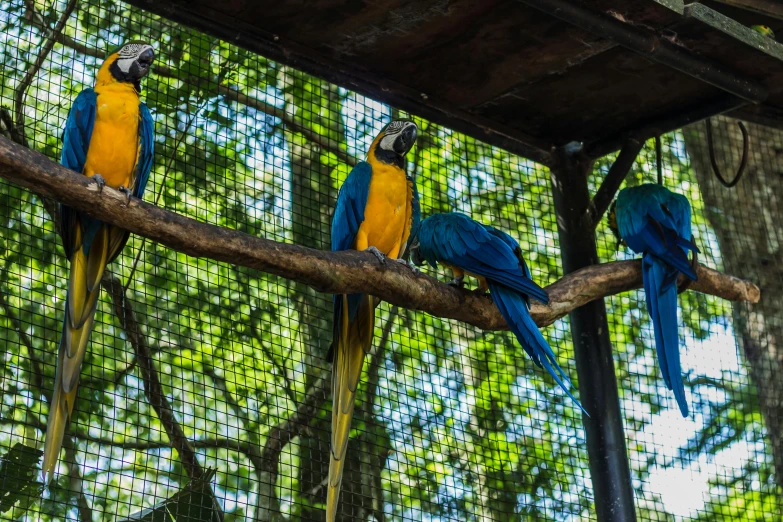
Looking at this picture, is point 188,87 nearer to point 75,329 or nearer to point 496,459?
point 75,329

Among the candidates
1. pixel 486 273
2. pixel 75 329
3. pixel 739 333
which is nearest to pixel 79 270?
pixel 75 329

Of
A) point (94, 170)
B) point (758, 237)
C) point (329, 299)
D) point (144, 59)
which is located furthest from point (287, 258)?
point (758, 237)

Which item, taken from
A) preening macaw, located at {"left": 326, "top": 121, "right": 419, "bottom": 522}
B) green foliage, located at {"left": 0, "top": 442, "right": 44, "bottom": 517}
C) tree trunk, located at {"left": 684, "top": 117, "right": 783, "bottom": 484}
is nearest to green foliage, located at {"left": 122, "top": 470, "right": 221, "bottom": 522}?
green foliage, located at {"left": 0, "top": 442, "right": 44, "bottom": 517}

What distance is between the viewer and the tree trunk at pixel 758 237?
4531mm

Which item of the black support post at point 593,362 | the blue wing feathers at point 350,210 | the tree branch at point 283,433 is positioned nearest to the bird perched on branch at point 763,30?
the black support post at point 593,362

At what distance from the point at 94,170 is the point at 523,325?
3.86 feet

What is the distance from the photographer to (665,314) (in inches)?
104

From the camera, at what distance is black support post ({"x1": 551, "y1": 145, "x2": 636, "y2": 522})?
2.67 metres

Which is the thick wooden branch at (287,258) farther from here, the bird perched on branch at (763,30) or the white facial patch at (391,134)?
the bird perched on branch at (763,30)

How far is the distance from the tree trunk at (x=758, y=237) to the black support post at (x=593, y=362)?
5.93 feet

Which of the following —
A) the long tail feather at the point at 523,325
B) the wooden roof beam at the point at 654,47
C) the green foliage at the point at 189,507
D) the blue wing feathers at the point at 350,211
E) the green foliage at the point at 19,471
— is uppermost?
the wooden roof beam at the point at 654,47

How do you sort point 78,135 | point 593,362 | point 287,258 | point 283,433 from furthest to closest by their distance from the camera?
point 283,433
point 593,362
point 78,135
point 287,258

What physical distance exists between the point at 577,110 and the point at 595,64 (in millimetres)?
287

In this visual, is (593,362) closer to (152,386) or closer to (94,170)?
(94,170)
